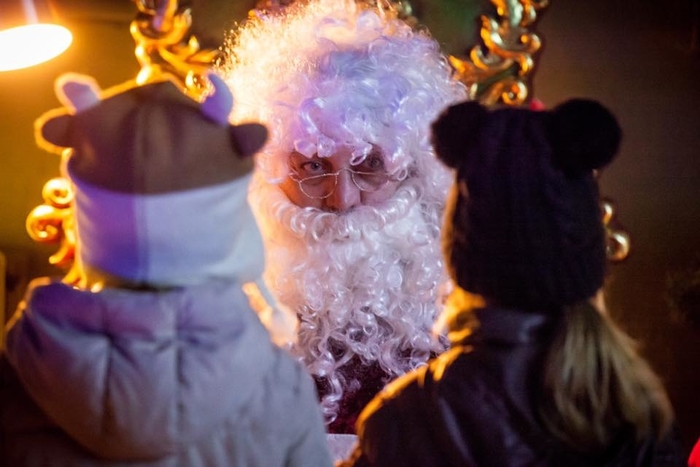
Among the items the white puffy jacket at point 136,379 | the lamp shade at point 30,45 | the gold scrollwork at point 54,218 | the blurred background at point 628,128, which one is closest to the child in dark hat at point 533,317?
the white puffy jacket at point 136,379

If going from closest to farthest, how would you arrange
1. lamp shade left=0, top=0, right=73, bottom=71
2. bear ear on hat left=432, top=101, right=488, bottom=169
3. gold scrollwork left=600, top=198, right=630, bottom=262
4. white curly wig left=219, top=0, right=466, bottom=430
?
1. bear ear on hat left=432, top=101, right=488, bottom=169
2. lamp shade left=0, top=0, right=73, bottom=71
3. white curly wig left=219, top=0, right=466, bottom=430
4. gold scrollwork left=600, top=198, right=630, bottom=262

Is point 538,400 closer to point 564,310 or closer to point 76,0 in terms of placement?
point 564,310

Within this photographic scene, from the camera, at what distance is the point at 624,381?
0.83m

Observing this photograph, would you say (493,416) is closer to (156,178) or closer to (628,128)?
(156,178)

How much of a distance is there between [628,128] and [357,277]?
62cm

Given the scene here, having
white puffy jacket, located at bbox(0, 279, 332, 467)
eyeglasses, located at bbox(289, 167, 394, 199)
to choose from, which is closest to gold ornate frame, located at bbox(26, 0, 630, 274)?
eyeglasses, located at bbox(289, 167, 394, 199)

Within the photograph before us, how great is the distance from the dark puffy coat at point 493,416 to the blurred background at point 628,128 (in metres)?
0.77

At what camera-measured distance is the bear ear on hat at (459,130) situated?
851 millimetres

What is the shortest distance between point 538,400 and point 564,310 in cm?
10

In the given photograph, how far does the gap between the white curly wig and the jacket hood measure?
2.20ft

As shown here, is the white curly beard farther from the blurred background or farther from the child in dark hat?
the child in dark hat

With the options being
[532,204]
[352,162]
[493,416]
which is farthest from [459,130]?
[352,162]

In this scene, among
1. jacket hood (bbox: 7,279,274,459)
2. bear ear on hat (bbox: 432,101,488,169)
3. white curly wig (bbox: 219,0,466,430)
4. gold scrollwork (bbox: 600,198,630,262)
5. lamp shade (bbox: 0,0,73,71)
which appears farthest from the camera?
gold scrollwork (bbox: 600,198,630,262)

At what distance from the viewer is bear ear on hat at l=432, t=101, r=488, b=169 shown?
2.79 feet
